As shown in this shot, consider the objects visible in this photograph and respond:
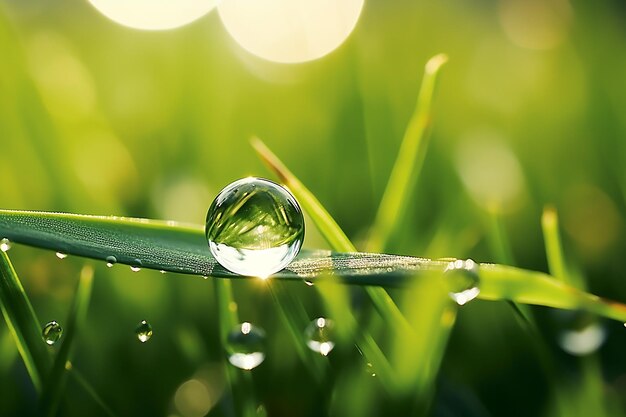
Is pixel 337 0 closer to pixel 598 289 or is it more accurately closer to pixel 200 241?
pixel 598 289

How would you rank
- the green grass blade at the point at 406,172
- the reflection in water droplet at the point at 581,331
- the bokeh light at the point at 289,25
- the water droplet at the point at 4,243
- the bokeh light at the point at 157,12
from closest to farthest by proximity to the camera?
the water droplet at the point at 4,243 < the reflection in water droplet at the point at 581,331 < the green grass blade at the point at 406,172 < the bokeh light at the point at 289,25 < the bokeh light at the point at 157,12

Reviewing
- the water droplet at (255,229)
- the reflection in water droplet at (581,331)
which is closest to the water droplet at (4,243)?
the water droplet at (255,229)

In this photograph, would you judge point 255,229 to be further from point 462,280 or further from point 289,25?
point 289,25

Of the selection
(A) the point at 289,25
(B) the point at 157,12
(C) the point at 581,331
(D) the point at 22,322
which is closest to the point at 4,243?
(D) the point at 22,322

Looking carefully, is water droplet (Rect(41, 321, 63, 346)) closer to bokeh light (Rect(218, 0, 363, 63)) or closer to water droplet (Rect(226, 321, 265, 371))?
water droplet (Rect(226, 321, 265, 371))

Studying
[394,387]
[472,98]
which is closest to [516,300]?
[394,387]

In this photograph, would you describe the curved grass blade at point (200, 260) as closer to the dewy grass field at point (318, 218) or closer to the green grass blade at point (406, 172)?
the dewy grass field at point (318, 218)

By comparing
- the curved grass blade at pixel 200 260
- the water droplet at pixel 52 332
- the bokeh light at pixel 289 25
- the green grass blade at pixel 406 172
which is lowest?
the water droplet at pixel 52 332

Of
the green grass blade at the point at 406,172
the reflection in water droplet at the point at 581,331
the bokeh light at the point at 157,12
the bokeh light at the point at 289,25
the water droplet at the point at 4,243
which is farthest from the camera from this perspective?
the bokeh light at the point at 157,12
